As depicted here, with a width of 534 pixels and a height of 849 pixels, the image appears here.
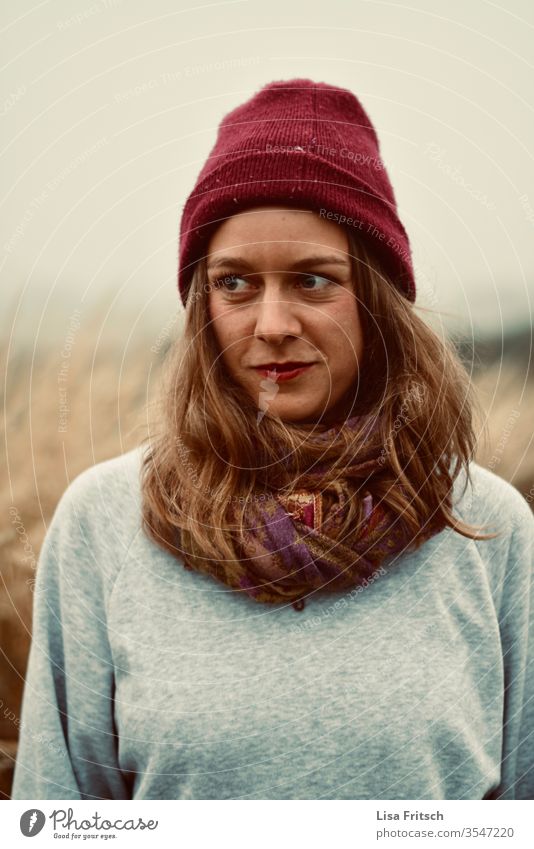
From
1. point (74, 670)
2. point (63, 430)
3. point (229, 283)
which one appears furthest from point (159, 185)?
point (74, 670)

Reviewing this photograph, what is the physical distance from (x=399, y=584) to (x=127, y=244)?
488mm

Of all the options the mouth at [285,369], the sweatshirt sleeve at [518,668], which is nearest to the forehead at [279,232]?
the mouth at [285,369]

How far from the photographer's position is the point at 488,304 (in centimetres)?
83

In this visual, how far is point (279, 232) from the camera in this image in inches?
25.8

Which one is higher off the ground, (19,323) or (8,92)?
(8,92)

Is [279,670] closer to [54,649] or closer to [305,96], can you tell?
[54,649]

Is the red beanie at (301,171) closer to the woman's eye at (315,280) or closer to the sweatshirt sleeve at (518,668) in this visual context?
the woman's eye at (315,280)

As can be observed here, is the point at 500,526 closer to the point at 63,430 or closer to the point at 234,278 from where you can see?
the point at 234,278

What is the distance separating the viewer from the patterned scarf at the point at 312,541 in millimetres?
676

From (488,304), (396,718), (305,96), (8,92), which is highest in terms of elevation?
(8,92)

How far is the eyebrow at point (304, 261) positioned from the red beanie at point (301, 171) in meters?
0.03

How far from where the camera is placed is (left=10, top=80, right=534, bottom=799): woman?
2.22ft
